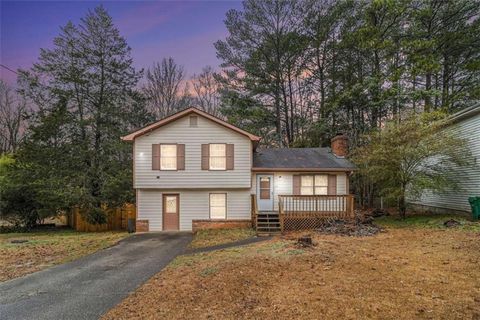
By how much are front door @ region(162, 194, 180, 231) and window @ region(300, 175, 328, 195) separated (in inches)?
278

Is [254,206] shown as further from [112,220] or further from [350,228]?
[112,220]

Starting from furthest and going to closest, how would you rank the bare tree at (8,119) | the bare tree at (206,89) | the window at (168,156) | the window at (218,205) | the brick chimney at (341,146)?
the bare tree at (206,89), the bare tree at (8,119), the brick chimney at (341,146), the window at (218,205), the window at (168,156)

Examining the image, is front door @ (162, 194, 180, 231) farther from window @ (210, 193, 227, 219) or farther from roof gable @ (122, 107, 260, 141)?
roof gable @ (122, 107, 260, 141)

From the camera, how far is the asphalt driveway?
5.19m

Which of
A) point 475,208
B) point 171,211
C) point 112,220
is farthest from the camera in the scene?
point 112,220

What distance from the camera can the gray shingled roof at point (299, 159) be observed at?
15.3 meters

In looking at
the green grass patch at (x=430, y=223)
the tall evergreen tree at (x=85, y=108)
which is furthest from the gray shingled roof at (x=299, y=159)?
the tall evergreen tree at (x=85, y=108)

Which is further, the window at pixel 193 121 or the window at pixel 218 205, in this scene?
the window at pixel 218 205

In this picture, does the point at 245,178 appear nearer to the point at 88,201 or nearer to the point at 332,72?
the point at 88,201

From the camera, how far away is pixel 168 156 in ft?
47.9

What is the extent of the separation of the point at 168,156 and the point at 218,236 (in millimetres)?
5235

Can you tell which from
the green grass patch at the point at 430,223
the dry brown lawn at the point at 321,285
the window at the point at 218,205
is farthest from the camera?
the window at the point at 218,205

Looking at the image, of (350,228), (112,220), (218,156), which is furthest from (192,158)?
(350,228)

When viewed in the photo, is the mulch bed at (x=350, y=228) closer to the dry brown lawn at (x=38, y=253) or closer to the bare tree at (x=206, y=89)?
the dry brown lawn at (x=38, y=253)
